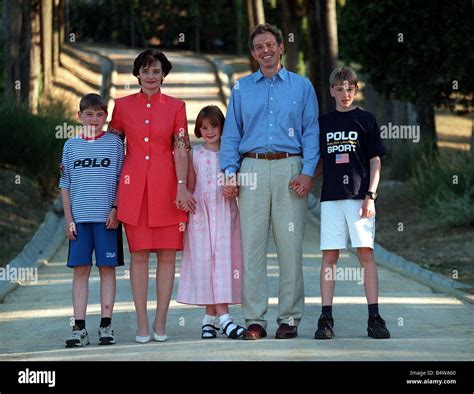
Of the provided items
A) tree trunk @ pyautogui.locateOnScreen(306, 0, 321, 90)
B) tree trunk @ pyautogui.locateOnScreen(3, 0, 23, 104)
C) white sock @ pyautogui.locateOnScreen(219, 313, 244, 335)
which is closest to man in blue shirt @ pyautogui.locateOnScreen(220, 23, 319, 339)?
white sock @ pyautogui.locateOnScreen(219, 313, 244, 335)

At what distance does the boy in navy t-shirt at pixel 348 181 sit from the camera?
408 inches

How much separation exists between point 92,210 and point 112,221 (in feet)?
0.57

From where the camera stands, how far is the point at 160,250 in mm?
10422

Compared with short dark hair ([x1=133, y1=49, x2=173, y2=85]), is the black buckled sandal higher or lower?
lower

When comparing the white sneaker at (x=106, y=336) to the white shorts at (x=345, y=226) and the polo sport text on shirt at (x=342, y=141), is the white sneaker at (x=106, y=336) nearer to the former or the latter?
the white shorts at (x=345, y=226)

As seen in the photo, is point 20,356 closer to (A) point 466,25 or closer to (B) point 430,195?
(B) point 430,195

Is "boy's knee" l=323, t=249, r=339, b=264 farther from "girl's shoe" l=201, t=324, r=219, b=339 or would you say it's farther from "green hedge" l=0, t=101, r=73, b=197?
"green hedge" l=0, t=101, r=73, b=197

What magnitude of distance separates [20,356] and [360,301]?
14.4ft

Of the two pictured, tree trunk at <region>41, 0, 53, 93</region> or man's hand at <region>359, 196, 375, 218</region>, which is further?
tree trunk at <region>41, 0, 53, 93</region>

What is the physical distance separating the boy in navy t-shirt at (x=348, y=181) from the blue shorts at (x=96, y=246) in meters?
1.59

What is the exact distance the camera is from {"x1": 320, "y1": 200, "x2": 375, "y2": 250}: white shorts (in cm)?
1039

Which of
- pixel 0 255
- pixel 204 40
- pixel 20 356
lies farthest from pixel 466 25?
pixel 204 40

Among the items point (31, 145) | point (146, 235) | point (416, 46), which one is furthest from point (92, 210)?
point (416, 46)

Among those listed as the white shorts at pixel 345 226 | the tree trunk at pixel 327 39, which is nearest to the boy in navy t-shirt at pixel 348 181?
the white shorts at pixel 345 226
